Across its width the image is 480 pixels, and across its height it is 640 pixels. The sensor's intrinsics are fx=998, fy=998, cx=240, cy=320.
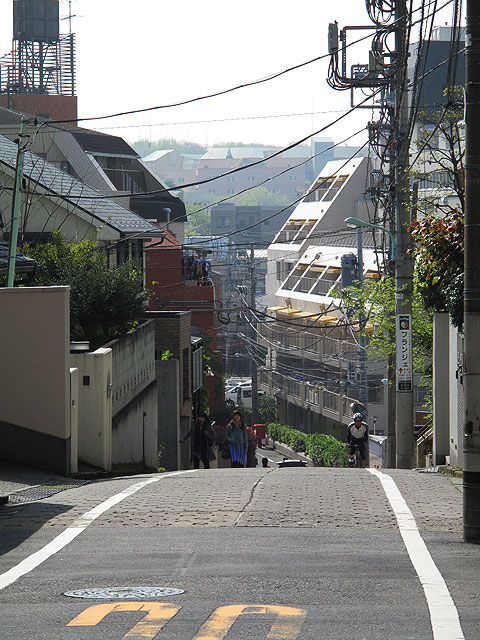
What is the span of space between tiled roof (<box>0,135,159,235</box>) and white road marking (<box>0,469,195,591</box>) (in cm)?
1665

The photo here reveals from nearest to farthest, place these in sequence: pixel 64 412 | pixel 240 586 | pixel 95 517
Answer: pixel 240 586, pixel 95 517, pixel 64 412

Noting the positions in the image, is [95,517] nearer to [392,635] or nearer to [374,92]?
[392,635]

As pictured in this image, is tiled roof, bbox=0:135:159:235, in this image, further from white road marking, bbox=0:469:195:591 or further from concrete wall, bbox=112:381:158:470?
white road marking, bbox=0:469:195:591

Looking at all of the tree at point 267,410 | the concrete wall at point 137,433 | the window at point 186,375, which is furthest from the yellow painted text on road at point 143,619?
the tree at point 267,410

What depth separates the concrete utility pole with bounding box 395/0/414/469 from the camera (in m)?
21.1

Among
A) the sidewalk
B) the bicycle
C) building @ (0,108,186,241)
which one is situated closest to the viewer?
the sidewalk

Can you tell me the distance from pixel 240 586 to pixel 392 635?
5.18ft

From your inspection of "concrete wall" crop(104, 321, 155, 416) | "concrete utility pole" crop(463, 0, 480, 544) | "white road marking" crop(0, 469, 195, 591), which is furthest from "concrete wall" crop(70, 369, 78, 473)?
"concrete utility pole" crop(463, 0, 480, 544)

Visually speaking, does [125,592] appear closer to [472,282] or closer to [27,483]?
[472,282]

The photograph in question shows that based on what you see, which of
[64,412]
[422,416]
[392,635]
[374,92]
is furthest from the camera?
[422,416]

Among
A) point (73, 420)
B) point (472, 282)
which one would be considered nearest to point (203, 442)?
point (73, 420)

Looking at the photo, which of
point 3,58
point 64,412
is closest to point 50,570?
point 64,412

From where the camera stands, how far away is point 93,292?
68.8 ft

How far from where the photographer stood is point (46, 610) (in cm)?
657
